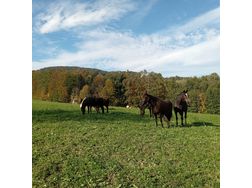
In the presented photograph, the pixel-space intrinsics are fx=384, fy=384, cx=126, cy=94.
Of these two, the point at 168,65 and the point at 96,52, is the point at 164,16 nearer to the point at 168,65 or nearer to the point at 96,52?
the point at 168,65

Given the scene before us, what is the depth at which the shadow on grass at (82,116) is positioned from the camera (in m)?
5.92

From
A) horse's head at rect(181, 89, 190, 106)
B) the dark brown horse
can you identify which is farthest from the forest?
the dark brown horse

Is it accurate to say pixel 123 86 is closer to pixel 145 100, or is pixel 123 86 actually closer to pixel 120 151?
pixel 145 100

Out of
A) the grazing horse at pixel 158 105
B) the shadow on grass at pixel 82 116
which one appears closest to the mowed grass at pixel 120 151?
the shadow on grass at pixel 82 116

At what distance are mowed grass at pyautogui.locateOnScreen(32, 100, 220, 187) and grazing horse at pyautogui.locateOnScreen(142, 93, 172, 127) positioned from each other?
240mm

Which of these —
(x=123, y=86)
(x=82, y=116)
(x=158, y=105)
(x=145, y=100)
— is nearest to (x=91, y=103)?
(x=82, y=116)

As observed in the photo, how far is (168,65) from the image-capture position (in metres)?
5.88

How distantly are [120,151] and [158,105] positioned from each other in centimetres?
115

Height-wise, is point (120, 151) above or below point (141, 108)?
A: below

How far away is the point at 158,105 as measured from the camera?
612 cm

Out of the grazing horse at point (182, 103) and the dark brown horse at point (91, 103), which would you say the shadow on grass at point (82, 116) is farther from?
the grazing horse at point (182, 103)

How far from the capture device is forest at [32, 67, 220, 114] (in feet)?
18.7

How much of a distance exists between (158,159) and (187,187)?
1.91 feet
